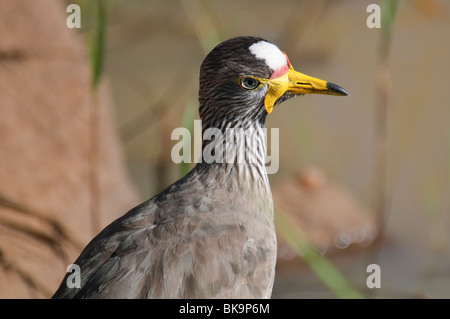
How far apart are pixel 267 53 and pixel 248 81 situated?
16 centimetres

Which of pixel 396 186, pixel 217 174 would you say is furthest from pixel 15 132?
pixel 396 186

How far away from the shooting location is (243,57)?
3.47 meters

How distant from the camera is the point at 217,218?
338cm

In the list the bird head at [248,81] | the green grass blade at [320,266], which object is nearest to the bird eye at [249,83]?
the bird head at [248,81]

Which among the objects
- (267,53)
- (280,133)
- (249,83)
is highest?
(280,133)

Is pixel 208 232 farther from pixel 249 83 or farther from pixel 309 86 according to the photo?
pixel 309 86

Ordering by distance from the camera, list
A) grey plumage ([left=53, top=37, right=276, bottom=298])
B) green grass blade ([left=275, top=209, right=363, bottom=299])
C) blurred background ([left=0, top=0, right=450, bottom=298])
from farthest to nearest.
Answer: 1. blurred background ([left=0, top=0, right=450, bottom=298])
2. green grass blade ([left=275, top=209, right=363, bottom=299])
3. grey plumage ([left=53, top=37, right=276, bottom=298])

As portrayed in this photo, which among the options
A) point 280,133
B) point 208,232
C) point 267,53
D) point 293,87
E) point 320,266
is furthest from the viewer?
point 280,133

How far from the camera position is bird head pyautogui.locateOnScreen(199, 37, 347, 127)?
3484 mm

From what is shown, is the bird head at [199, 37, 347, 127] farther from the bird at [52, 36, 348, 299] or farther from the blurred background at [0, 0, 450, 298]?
the blurred background at [0, 0, 450, 298]

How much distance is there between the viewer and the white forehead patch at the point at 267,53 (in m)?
3.47

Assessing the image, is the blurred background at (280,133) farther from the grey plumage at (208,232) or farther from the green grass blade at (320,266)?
the grey plumage at (208,232)

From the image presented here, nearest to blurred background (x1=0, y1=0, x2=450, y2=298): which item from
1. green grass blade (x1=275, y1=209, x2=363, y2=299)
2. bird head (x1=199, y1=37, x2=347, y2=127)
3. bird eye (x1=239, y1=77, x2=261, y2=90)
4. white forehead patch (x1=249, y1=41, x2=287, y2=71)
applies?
green grass blade (x1=275, y1=209, x2=363, y2=299)

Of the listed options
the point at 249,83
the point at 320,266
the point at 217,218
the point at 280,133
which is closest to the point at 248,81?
the point at 249,83
